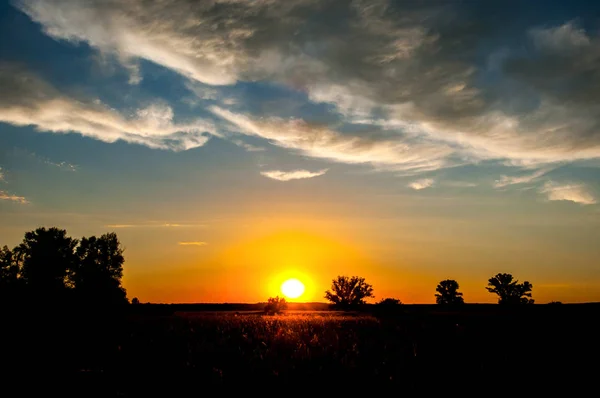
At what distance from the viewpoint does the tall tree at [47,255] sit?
70062 millimetres

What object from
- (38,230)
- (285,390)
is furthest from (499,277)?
(285,390)

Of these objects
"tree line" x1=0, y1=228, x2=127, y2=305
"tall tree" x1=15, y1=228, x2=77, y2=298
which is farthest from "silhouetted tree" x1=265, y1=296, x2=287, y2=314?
"tall tree" x1=15, y1=228, x2=77, y2=298

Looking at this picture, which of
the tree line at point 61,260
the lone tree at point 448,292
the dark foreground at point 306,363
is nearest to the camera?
the dark foreground at point 306,363

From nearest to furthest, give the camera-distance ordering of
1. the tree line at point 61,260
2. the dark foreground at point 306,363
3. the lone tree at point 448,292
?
the dark foreground at point 306,363 → the tree line at point 61,260 → the lone tree at point 448,292

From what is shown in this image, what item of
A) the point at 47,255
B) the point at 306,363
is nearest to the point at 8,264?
the point at 47,255

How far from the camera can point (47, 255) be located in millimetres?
71062

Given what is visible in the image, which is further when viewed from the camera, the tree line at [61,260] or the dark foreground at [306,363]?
the tree line at [61,260]

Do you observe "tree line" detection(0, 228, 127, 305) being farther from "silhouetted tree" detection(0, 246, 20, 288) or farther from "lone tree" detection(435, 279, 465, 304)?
"lone tree" detection(435, 279, 465, 304)

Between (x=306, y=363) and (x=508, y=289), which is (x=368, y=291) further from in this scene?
(x=306, y=363)

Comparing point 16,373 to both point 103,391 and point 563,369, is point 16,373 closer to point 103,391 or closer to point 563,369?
point 103,391

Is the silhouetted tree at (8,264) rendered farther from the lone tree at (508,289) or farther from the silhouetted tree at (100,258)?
the lone tree at (508,289)

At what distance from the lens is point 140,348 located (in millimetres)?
12047

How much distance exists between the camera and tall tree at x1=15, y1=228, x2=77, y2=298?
70.1 m

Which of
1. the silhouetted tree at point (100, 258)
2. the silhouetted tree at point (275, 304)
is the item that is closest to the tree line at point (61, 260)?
the silhouetted tree at point (100, 258)
